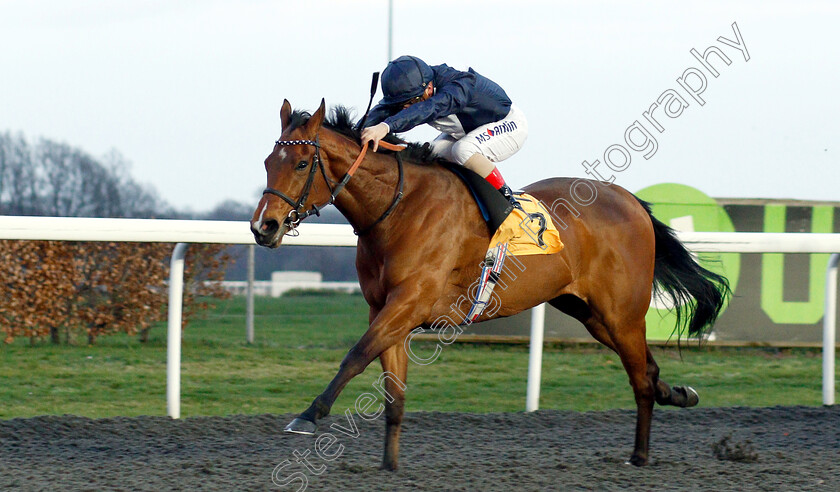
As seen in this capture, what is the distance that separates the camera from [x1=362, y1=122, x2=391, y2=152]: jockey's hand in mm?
3432

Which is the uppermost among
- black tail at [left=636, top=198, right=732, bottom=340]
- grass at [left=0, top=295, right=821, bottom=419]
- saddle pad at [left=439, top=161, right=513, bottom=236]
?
saddle pad at [left=439, top=161, right=513, bottom=236]

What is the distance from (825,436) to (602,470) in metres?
1.49

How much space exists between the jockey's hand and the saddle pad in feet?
1.67

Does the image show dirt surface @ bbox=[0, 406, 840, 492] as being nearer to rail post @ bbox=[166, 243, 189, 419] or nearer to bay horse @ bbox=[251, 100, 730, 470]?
rail post @ bbox=[166, 243, 189, 419]

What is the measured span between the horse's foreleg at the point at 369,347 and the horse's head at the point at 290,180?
0.49 meters

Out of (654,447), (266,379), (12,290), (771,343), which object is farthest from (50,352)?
(771,343)

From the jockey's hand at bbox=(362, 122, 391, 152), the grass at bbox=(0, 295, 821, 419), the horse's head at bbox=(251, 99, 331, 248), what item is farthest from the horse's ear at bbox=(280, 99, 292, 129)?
the grass at bbox=(0, 295, 821, 419)

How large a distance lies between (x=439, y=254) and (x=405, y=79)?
Answer: 74 cm

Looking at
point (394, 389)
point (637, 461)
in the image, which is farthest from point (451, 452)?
point (637, 461)

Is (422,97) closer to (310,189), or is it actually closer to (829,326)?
(310,189)

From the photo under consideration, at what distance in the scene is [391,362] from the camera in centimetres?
369

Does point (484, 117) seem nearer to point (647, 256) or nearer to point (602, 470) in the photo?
point (647, 256)

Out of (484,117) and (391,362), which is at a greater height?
(484,117)

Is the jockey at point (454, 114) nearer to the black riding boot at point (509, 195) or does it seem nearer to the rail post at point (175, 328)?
the black riding boot at point (509, 195)
